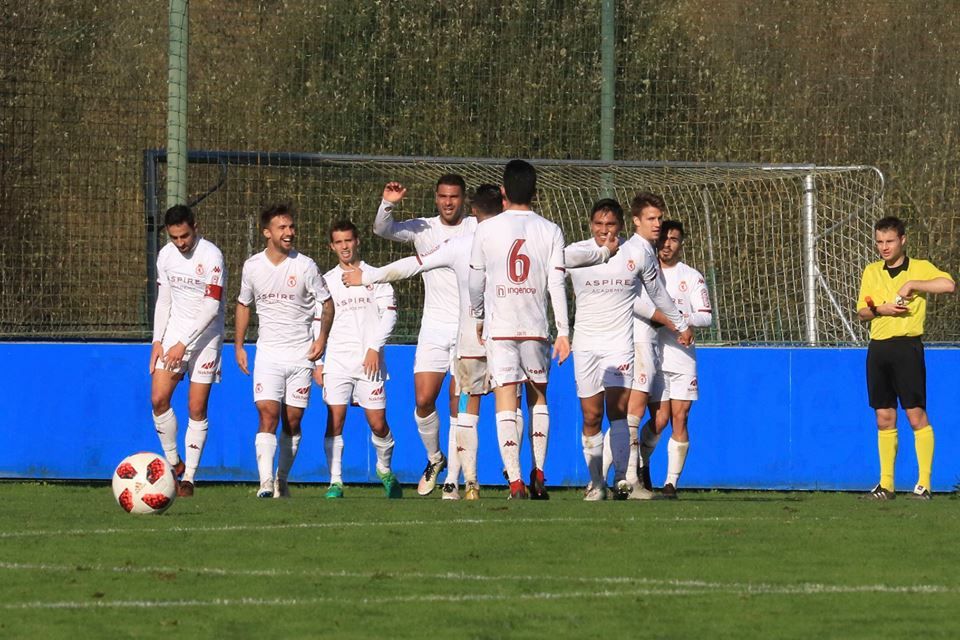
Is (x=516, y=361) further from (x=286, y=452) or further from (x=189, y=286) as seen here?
(x=189, y=286)

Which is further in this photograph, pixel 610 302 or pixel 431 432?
pixel 431 432

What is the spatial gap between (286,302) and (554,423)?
4055mm

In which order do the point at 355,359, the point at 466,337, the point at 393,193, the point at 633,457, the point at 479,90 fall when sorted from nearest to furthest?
the point at 466,337 → the point at 633,457 → the point at 393,193 → the point at 355,359 → the point at 479,90

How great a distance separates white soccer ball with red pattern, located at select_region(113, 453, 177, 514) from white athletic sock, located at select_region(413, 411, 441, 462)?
3.17 m

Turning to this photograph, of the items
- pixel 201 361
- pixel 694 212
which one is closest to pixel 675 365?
pixel 201 361

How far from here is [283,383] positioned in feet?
41.8

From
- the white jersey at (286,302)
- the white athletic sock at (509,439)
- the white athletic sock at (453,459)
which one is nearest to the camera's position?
the white athletic sock at (509,439)

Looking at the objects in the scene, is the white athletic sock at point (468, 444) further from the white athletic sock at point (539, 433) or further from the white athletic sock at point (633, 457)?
the white athletic sock at point (633, 457)

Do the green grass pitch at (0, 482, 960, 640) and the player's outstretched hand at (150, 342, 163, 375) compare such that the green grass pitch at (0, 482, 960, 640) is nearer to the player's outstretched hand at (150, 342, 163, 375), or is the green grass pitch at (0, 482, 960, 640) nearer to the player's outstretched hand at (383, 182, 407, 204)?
the player's outstretched hand at (150, 342, 163, 375)

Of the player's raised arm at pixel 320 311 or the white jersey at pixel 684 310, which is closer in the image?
the player's raised arm at pixel 320 311

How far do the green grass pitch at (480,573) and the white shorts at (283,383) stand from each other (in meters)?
1.95

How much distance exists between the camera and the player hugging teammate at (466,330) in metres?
11.3

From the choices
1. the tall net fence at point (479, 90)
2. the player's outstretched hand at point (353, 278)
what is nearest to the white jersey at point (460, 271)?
the player's outstretched hand at point (353, 278)

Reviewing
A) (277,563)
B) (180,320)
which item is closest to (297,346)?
(180,320)
